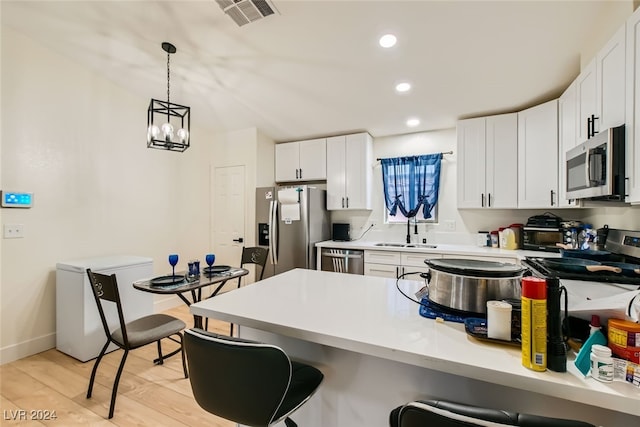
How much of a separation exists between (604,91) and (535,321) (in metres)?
1.81

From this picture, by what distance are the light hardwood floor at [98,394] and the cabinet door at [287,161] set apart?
275cm

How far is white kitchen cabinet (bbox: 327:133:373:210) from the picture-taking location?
385cm

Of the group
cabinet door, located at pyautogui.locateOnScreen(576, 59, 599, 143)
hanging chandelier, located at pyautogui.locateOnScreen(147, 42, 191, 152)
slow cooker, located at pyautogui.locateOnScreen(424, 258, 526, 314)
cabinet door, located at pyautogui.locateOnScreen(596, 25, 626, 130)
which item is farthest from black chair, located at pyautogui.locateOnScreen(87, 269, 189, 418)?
cabinet door, located at pyautogui.locateOnScreen(576, 59, 599, 143)

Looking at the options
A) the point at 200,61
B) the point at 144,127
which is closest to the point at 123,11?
the point at 200,61

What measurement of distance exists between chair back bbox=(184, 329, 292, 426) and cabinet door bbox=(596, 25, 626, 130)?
6.84ft

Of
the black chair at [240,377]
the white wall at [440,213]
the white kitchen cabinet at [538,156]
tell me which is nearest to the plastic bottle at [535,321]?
the black chair at [240,377]

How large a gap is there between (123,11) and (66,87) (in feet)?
4.16

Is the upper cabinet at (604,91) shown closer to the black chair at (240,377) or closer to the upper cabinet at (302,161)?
the black chair at (240,377)

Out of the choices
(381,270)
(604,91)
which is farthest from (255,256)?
(604,91)

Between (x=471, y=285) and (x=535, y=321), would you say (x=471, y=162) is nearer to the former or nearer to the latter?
(x=471, y=285)

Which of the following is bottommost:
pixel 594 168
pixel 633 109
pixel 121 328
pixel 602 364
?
pixel 121 328

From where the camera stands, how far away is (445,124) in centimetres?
355

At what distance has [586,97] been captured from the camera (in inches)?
76.1

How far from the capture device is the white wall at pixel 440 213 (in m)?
3.38
